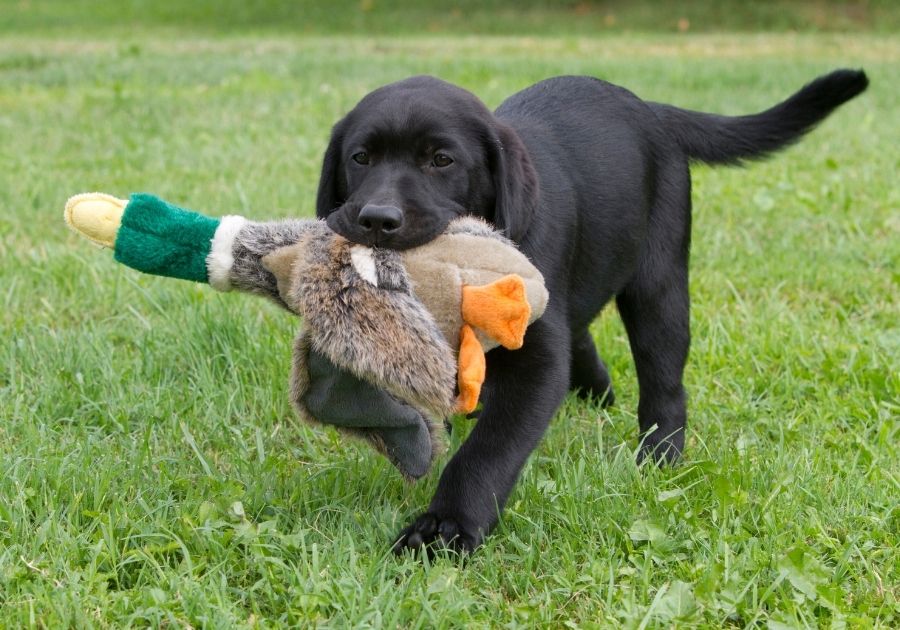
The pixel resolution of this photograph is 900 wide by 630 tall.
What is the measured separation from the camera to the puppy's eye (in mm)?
2523

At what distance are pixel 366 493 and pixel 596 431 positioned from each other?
0.81 metres

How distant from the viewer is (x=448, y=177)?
253 cm

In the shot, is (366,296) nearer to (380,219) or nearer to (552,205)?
(380,219)

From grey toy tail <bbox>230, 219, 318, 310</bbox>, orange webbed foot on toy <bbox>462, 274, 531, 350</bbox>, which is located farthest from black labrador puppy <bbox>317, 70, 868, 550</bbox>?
orange webbed foot on toy <bbox>462, 274, 531, 350</bbox>

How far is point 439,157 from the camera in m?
2.53

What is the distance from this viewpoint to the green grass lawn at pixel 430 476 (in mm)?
2010

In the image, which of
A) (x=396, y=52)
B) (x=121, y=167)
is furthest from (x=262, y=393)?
(x=396, y=52)

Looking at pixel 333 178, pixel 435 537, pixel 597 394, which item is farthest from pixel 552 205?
pixel 435 537

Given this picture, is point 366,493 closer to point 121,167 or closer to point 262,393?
point 262,393

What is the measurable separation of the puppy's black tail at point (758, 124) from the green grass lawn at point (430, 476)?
2.07ft

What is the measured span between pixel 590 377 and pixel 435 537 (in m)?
1.20

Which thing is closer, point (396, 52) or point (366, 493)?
point (366, 493)

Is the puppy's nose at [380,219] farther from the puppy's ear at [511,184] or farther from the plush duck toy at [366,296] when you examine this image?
the puppy's ear at [511,184]

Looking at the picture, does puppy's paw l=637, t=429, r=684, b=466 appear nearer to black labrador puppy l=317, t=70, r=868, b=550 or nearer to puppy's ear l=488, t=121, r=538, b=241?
black labrador puppy l=317, t=70, r=868, b=550
